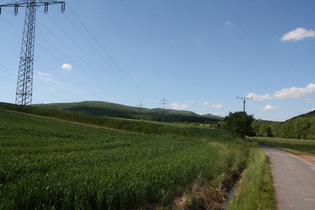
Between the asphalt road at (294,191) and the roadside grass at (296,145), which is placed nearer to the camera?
the asphalt road at (294,191)

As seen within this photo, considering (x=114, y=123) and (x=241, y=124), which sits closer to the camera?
(x=114, y=123)

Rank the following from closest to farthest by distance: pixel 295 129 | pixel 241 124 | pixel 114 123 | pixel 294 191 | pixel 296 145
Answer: pixel 294 191
pixel 114 123
pixel 241 124
pixel 296 145
pixel 295 129

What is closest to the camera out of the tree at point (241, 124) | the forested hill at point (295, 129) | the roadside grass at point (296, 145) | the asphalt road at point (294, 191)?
the asphalt road at point (294, 191)

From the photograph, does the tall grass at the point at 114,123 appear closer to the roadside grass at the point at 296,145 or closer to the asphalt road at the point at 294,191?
the roadside grass at the point at 296,145

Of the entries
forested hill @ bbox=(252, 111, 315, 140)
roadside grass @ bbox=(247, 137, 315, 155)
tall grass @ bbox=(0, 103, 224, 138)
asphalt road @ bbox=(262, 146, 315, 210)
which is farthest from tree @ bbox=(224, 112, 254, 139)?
forested hill @ bbox=(252, 111, 315, 140)

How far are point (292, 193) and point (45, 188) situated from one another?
9390 millimetres

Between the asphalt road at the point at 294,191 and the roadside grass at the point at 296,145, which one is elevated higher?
the asphalt road at the point at 294,191

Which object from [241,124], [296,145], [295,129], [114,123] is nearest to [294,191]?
[114,123]

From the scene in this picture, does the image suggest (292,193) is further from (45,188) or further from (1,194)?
(1,194)

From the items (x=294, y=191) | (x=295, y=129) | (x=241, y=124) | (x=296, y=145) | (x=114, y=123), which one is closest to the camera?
(x=294, y=191)

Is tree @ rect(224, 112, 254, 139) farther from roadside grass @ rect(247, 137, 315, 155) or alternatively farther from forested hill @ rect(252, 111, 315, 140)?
forested hill @ rect(252, 111, 315, 140)

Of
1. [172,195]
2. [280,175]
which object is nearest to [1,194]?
[172,195]

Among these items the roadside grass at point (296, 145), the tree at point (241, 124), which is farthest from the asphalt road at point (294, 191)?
the tree at point (241, 124)

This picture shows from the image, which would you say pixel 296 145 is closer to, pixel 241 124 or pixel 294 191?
pixel 241 124
